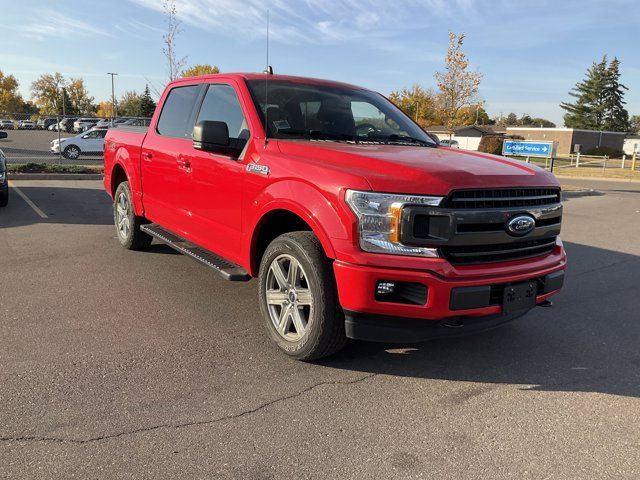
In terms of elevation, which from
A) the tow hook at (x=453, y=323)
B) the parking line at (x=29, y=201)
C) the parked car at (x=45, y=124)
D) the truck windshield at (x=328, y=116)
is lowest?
the parking line at (x=29, y=201)

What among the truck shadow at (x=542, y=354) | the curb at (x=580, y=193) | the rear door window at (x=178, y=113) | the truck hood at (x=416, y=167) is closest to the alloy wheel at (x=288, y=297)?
the truck shadow at (x=542, y=354)

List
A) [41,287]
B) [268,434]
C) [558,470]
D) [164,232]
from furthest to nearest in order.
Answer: [164,232]
[41,287]
[268,434]
[558,470]

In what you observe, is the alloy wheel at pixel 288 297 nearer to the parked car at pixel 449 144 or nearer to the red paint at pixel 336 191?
the red paint at pixel 336 191

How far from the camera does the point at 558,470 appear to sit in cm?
258

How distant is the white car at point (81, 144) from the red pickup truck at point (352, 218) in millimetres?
21935

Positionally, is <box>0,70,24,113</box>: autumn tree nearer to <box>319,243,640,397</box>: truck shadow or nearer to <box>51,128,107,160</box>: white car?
<box>51,128,107,160</box>: white car

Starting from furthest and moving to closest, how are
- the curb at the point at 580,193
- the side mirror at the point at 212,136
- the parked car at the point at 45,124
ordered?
the parked car at the point at 45,124 < the curb at the point at 580,193 < the side mirror at the point at 212,136

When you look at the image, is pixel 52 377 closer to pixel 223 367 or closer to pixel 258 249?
pixel 223 367

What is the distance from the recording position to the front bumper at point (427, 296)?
307cm

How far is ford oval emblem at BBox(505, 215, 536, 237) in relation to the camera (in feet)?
11.0

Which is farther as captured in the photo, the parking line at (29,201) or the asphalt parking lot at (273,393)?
the parking line at (29,201)

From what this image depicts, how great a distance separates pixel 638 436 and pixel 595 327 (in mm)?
1829

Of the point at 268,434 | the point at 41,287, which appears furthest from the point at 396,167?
the point at 41,287

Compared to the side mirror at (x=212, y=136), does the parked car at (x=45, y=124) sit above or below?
above
